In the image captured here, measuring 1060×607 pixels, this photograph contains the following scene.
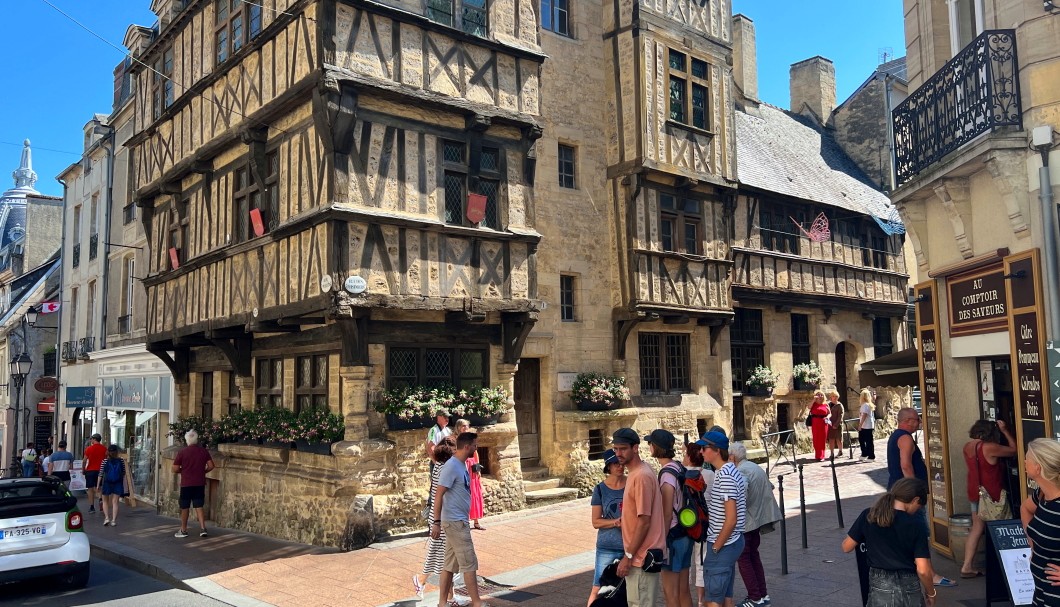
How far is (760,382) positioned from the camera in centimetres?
1698

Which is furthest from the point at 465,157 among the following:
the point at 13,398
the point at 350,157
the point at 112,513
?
the point at 13,398

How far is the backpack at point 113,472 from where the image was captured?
1334 centimetres

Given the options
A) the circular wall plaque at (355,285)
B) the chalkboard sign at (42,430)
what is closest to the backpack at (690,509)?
the circular wall plaque at (355,285)

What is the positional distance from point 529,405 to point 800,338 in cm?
816

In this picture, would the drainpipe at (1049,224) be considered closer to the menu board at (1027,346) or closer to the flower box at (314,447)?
the menu board at (1027,346)

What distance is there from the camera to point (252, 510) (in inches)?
485

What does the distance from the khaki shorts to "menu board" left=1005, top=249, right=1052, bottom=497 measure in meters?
4.59

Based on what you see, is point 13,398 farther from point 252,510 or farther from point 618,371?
point 618,371

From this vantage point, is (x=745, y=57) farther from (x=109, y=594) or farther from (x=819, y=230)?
(x=109, y=594)

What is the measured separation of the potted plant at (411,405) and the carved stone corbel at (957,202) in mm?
6735

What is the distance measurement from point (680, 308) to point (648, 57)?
4623 millimetres

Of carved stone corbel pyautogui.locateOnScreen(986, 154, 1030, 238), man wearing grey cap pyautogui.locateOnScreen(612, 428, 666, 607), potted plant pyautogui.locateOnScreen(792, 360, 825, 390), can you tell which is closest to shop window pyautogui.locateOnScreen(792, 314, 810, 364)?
potted plant pyautogui.locateOnScreen(792, 360, 825, 390)

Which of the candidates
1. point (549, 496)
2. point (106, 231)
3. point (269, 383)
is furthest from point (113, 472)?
point (106, 231)

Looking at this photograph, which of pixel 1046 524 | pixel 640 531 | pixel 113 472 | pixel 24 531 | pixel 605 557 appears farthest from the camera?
pixel 113 472
